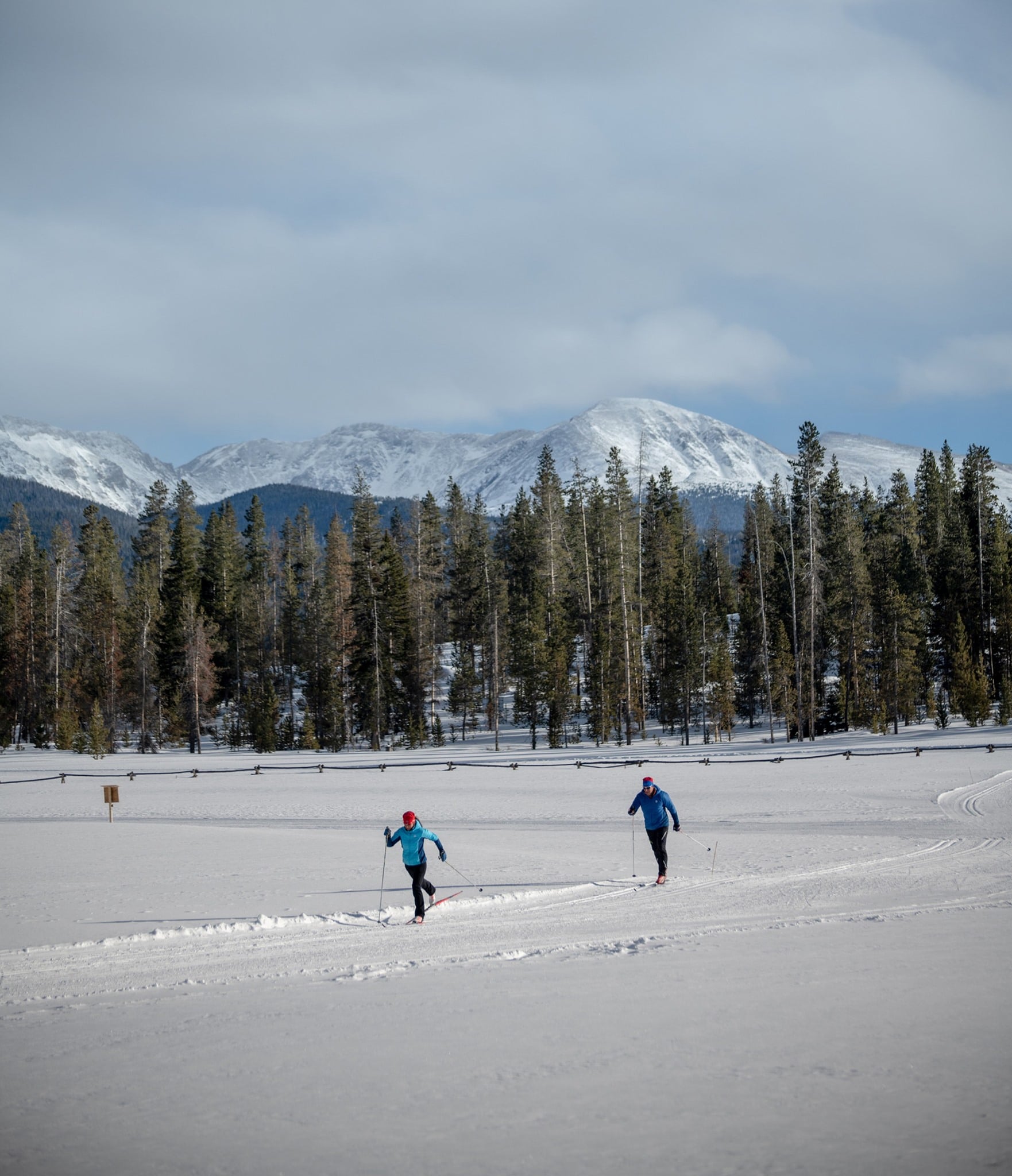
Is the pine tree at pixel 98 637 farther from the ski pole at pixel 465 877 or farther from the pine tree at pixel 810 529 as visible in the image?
the ski pole at pixel 465 877

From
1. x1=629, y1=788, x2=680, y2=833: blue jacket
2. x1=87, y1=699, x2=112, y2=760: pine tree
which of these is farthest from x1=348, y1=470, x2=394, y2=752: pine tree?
x1=629, y1=788, x2=680, y2=833: blue jacket

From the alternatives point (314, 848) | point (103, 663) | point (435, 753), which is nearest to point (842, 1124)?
point (314, 848)

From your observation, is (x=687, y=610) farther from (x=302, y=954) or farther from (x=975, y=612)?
(x=302, y=954)

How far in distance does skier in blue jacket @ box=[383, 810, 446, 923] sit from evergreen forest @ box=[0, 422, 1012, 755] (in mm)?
38685

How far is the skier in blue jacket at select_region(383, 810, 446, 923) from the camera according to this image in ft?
46.1

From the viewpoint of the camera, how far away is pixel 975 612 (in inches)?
2485

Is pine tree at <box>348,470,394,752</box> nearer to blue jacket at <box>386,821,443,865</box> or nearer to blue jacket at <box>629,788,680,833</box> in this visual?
blue jacket at <box>629,788,680,833</box>

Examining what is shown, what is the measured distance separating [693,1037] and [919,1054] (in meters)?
1.77

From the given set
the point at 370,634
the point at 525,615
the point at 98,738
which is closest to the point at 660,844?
the point at 370,634

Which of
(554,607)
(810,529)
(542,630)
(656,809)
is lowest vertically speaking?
(656,809)

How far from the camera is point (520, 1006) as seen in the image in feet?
29.6

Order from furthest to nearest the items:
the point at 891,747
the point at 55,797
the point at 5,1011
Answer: the point at 891,747 → the point at 55,797 → the point at 5,1011

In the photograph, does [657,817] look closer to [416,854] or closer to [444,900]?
[444,900]

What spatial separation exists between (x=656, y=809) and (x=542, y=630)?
4399cm
